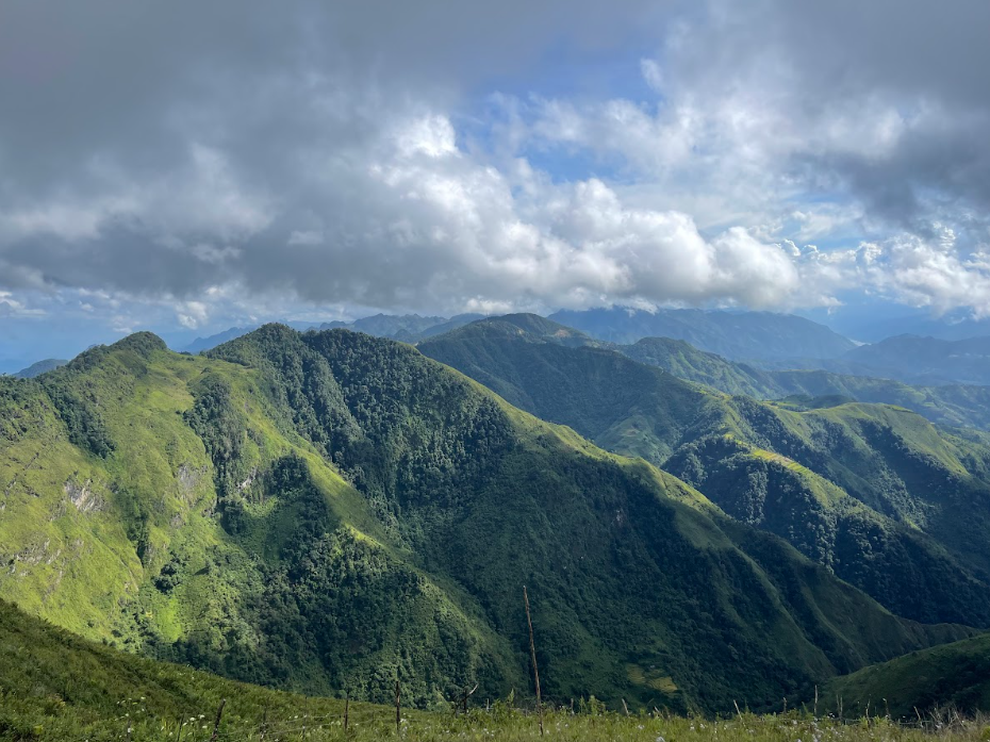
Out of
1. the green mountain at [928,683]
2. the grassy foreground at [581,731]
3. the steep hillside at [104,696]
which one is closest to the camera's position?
the grassy foreground at [581,731]

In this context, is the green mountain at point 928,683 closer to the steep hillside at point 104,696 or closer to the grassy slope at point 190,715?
the grassy slope at point 190,715

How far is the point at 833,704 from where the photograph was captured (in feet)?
494

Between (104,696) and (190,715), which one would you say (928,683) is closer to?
(190,715)

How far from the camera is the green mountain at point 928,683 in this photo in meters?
132

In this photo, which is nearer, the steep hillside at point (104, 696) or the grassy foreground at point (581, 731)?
the grassy foreground at point (581, 731)

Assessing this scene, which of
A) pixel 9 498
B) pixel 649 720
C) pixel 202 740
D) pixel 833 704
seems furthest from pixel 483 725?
pixel 9 498

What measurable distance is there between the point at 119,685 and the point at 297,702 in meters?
16.2

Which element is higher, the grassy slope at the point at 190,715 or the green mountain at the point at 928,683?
the grassy slope at the point at 190,715

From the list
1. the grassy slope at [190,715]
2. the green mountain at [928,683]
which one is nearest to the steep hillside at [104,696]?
the grassy slope at [190,715]

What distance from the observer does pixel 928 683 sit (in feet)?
465

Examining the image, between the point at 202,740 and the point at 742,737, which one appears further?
the point at 202,740

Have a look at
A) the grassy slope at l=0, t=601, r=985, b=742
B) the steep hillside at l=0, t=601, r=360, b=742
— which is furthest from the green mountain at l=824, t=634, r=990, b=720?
the steep hillside at l=0, t=601, r=360, b=742

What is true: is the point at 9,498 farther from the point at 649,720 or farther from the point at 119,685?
the point at 649,720

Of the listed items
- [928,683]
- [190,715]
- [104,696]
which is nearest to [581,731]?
[190,715]
